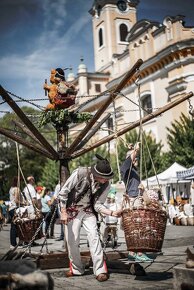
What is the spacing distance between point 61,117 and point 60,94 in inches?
16.3

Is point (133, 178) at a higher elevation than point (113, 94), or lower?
lower

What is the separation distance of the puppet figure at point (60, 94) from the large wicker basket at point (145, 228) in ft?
9.82

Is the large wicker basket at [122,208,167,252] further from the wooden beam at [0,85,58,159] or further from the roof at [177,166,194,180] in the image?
the roof at [177,166,194,180]

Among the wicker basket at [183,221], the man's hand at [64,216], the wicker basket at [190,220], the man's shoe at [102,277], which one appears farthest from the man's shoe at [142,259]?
the wicker basket at [183,221]

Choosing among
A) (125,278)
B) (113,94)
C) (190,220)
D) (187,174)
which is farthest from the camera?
(187,174)

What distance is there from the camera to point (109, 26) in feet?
169

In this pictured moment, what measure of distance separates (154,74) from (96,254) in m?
29.4

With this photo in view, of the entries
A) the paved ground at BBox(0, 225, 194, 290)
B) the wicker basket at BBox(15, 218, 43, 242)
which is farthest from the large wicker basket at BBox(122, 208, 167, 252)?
the wicker basket at BBox(15, 218, 43, 242)

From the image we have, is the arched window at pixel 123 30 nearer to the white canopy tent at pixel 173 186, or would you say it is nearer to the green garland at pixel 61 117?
the white canopy tent at pixel 173 186

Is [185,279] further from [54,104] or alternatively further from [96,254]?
[54,104]

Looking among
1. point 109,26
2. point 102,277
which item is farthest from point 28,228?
point 109,26

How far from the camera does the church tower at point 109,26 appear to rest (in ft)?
168

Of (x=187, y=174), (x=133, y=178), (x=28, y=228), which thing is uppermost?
(x=187, y=174)

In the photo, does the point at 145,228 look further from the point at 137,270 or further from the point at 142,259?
the point at 142,259
